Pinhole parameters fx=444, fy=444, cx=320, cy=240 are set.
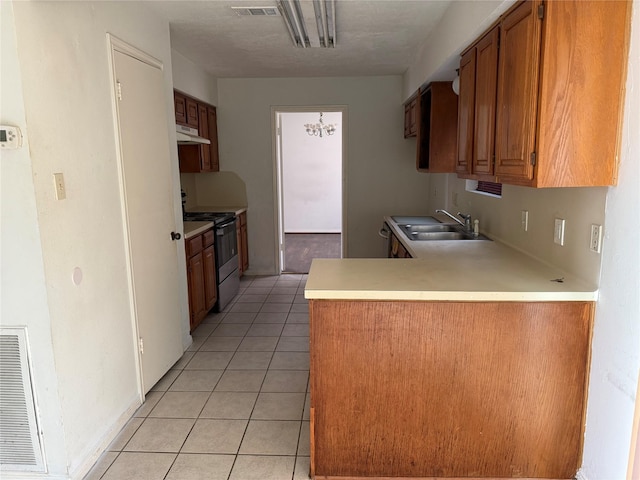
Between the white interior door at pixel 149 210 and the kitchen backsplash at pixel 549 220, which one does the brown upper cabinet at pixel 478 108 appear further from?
the white interior door at pixel 149 210

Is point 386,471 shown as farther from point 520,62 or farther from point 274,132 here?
point 274,132

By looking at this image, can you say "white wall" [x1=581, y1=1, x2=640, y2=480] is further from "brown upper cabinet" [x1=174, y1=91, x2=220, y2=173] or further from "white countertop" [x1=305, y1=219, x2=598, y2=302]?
"brown upper cabinet" [x1=174, y1=91, x2=220, y2=173]

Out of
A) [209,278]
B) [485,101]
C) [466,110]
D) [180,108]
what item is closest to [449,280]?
[485,101]

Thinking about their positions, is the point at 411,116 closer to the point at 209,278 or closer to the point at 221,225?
the point at 221,225

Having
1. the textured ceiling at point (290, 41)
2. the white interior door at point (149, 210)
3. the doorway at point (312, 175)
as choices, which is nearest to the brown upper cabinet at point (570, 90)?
the textured ceiling at point (290, 41)

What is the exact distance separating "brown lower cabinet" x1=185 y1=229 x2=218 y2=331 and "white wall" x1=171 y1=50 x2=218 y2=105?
1.42m

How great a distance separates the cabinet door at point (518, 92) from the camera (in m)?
1.69

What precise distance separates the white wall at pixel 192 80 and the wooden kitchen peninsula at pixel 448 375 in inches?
116

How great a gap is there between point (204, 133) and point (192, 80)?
2.13 feet

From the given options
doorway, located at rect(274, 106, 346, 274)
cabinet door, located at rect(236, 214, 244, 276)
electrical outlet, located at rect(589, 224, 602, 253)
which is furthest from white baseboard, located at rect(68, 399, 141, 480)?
doorway, located at rect(274, 106, 346, 274)

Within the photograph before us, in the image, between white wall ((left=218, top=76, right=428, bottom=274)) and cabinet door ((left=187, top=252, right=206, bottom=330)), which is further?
white wall ((left=218, top=76, right=428, bottom=274))

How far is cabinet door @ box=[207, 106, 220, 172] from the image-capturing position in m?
5.19

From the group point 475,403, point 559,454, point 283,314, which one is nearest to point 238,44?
point 283,314

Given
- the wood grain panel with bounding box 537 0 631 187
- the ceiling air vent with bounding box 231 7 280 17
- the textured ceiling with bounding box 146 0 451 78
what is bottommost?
the wood grain panel with bounding box 537 0 631 187
